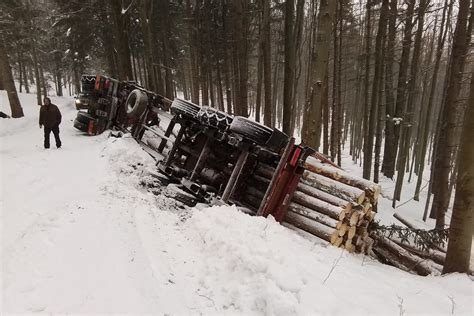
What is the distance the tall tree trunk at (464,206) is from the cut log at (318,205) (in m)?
1.75

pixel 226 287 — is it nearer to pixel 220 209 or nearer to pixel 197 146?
pixel 220 209

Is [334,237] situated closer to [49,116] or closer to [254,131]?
[254,131]

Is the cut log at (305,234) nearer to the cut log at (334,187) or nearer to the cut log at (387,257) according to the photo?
the cut log at (334,187)

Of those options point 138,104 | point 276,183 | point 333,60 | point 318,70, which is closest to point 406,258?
point 276,183

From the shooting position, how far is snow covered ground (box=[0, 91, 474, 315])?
3.66 m

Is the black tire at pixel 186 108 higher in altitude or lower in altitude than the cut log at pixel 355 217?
higher

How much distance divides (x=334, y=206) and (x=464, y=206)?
2039mm

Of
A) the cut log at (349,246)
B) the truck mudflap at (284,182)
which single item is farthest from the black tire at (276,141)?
the cut log at (349,246)

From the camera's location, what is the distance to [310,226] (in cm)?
647

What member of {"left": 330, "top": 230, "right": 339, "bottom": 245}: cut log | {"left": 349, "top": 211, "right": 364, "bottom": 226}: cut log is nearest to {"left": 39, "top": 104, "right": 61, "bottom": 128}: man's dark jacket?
{"left": 330, "top": 230, "right": 339, "bottom": 245}: cut log

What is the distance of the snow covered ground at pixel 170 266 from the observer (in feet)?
12.0

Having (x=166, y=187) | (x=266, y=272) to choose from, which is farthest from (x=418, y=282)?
(x=166, y=187)

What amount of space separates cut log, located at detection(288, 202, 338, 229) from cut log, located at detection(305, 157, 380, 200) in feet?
2.70

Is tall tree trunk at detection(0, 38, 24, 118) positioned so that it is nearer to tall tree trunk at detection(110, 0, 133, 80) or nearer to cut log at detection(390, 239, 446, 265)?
tall tree trunk at detection(110, 0, 133, 80)
